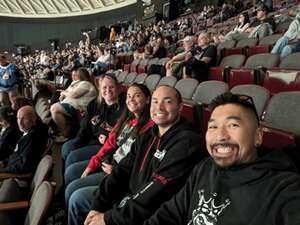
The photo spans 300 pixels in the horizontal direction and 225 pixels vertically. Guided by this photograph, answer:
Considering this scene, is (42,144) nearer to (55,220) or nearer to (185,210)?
(55,220)

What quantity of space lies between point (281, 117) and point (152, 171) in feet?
2.57

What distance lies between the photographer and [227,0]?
42.4 feet

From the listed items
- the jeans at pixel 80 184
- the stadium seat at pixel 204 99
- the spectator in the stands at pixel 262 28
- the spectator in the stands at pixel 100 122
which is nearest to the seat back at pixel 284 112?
the stadium seat at pixel 204 99

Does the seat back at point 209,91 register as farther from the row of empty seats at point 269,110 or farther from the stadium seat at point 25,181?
the stadium seat at point 25,181

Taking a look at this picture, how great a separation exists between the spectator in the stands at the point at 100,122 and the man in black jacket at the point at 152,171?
0.99 m

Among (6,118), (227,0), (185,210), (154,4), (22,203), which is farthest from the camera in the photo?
(154,4)

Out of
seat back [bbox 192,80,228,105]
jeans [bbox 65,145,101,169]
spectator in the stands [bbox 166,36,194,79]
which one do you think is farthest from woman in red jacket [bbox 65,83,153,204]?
spectator in the stands [bbox 166,36,194,79]

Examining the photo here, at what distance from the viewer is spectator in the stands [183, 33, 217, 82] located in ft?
14.5

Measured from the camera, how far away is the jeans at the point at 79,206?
7.16ft

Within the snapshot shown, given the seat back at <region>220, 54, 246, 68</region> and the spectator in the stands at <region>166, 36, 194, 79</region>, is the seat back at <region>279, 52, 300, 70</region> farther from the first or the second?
the spectator in the stands at <region>166, 36, 194, 79</region>

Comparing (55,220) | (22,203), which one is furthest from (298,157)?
(55,220)

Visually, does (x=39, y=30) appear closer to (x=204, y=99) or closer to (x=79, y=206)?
(x=204, y=99)

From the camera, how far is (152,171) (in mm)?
1866

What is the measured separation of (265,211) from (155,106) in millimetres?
992
